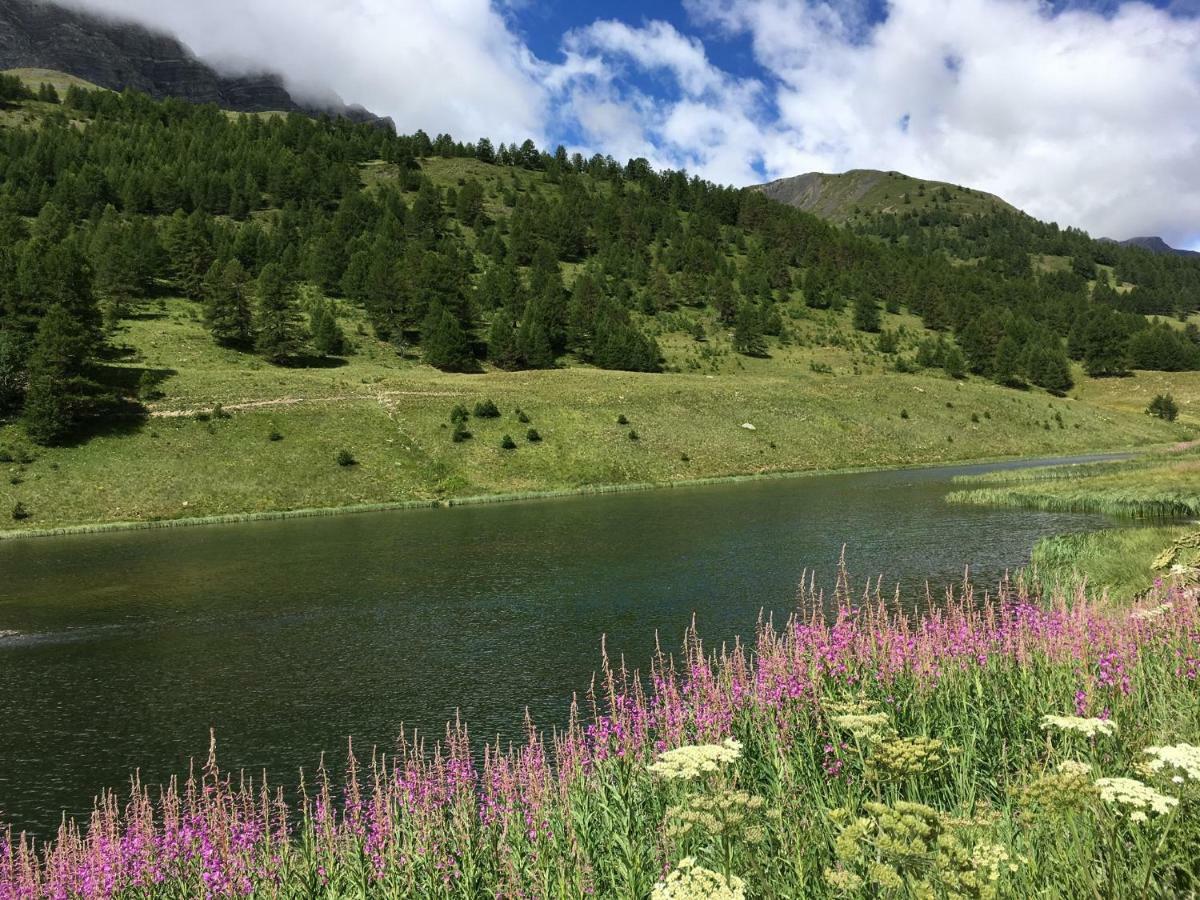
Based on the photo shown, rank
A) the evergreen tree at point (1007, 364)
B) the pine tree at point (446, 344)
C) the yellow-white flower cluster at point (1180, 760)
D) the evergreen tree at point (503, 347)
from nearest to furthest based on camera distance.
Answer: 1. the yellow-white flower cluster at point (1180, 760)
2. the pine tree at point (446, 344)
3. the evergreen tree at point (503, 347)
4. the evergreen tree at point (1007, 364)

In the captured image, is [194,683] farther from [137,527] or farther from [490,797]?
[137,527]

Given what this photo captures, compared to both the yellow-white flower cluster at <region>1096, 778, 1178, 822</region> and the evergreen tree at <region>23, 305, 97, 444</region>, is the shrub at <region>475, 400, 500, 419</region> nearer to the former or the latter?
the evergreen tree at <region>23, 305, 97, 444</region>

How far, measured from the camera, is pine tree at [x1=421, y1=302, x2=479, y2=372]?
110 meters

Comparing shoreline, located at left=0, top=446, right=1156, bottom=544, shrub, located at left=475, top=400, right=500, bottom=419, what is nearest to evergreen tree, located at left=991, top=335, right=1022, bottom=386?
shoreline, located at left=0, top=446, right=1156, bottom=544

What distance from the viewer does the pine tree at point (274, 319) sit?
333ft

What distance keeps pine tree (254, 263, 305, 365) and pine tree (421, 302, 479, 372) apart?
18780mm

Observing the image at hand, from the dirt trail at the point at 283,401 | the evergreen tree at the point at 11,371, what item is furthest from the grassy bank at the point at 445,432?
the evergreen tree at the point at 11,371

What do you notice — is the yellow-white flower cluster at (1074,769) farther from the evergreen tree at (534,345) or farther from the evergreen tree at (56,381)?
the evergreen tree at (534,345)

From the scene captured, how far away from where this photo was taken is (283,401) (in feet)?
267

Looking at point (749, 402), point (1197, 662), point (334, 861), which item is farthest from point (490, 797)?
point (749, 402)

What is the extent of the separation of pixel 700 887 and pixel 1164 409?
→ 14834 centimetres

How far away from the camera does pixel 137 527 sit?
190ft

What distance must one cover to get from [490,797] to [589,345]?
119895mm

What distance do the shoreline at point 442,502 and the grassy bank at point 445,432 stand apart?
0.95m
